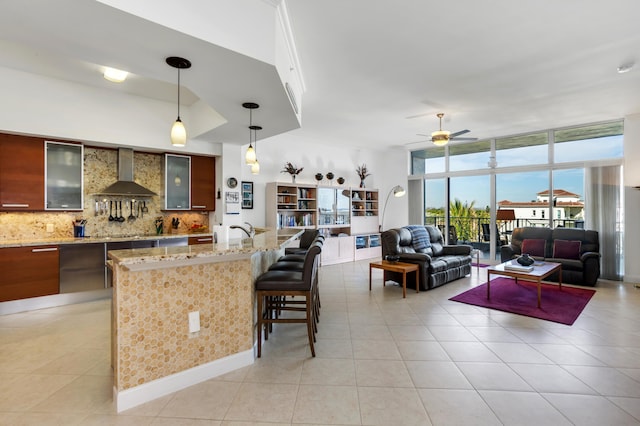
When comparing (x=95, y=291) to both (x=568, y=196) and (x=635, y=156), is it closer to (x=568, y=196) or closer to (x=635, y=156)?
(x=568, y=196)

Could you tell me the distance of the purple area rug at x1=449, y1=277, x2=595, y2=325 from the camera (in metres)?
3.71

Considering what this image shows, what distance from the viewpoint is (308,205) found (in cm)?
687

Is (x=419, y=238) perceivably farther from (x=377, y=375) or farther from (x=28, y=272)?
(x=28, y=272)

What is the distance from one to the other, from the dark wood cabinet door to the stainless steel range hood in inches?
28.7

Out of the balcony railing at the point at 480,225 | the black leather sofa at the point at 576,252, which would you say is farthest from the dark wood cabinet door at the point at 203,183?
the black leather sofa at the point at 576,252

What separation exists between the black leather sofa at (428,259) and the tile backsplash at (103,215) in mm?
3453

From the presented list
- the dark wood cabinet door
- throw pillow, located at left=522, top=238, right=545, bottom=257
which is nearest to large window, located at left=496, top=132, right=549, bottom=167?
throw pillow, located at left=522, top=238, right=545, bottom=257

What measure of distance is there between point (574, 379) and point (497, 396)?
74 centimetres

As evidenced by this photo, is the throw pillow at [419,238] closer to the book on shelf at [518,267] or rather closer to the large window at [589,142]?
the book on shelf at [518,267]

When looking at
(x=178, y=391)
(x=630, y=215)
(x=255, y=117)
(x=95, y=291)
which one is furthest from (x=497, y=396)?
(x=630, y=215)

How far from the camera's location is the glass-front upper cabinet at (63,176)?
13.3 feet

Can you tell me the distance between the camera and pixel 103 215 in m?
4.68

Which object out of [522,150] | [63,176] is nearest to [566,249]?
[522,150]

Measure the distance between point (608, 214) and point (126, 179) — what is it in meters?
8.44
